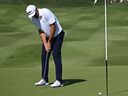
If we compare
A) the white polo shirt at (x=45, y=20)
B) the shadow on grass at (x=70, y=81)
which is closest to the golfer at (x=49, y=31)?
the white polo shirt at (x=45, y=20)

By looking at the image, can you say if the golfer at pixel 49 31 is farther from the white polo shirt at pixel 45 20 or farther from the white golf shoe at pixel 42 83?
the white golf shoe at pixel 42 83

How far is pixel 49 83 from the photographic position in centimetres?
1289

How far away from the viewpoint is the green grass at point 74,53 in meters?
12.3

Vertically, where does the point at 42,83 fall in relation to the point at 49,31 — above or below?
below

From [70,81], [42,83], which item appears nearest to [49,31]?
[42,83]

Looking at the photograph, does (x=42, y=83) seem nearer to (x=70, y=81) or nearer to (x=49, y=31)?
(x=70, y=81)

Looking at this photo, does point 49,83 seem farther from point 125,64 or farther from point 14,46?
point 14,46

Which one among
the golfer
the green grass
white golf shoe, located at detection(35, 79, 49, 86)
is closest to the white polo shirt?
the golfer

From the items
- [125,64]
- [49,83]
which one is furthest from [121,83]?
[125,64]

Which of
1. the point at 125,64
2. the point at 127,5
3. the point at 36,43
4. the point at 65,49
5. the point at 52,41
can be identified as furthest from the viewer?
the point at 127,5

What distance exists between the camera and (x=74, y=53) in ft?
61.4

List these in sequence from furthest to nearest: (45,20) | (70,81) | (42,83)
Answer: (70,81)
(42,83)
(45,20)

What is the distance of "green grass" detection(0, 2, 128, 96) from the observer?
1230cm

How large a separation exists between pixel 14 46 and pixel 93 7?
1410cm
